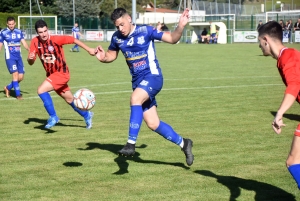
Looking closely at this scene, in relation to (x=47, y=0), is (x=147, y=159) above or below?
below

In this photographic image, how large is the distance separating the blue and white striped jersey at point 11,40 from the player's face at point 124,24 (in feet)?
30.2

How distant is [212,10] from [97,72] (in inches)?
1836

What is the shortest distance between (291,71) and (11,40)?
12.2 m

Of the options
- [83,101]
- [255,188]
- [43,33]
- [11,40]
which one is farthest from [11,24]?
[255,188]

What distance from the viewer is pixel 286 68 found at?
5.04m

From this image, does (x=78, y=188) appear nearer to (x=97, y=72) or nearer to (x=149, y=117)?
(x=149, y=117)

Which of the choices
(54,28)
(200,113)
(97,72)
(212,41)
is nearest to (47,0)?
(54,28)

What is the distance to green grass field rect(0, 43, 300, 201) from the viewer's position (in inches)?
255

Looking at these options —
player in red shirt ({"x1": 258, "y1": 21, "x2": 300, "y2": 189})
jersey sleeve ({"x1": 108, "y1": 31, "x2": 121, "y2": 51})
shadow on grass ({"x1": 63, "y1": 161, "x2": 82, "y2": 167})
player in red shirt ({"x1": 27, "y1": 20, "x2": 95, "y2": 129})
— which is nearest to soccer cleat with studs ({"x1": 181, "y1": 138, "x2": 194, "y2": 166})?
shadow on grass ({"x1": 63, "y1": 161, "x2": 82, "y2": 167})

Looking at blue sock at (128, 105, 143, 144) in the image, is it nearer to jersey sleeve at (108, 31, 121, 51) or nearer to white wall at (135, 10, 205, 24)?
jersey sleeve at (108, 31, 121, 51)

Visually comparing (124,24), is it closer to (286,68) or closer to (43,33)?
(286,68)

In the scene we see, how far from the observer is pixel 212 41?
5422 centimetres

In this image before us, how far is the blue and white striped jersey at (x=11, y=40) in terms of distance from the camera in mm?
15742

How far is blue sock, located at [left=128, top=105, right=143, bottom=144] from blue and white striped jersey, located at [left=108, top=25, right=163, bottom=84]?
0.61 meters
